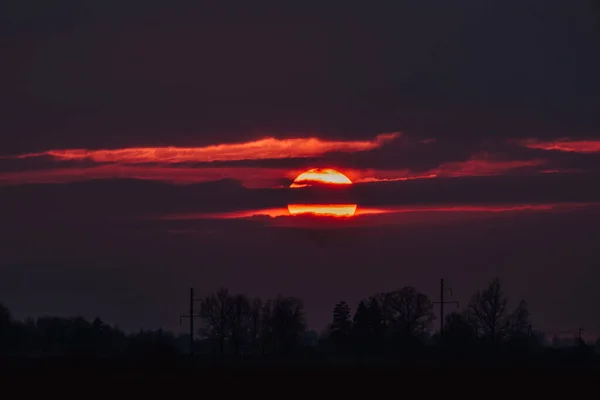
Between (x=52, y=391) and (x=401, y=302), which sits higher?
(x=401, y=302)

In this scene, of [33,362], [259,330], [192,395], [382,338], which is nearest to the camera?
[192,395]

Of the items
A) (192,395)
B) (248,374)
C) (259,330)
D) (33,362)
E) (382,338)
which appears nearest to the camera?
(192,395)

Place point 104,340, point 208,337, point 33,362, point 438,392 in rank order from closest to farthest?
1. point 438,392
2. point 33,362
3. point 104,340
4. point 208,337

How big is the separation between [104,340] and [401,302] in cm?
3148

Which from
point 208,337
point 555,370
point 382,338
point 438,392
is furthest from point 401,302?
point 438,392

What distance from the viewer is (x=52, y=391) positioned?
62719mm

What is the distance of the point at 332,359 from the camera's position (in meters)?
114

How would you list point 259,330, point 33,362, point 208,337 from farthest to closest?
point 259,330 → point 208,337 → point 33,362

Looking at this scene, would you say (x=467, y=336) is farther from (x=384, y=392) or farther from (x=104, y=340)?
(x=384, y=392)

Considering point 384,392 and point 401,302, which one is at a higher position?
point 401,302

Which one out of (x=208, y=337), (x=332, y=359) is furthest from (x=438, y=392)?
(x=208, y=337)

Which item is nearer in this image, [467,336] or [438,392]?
[438,392]

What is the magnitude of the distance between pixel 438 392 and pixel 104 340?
7991 centimetres

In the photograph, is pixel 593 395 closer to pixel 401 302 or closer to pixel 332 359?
pixel 332 359
